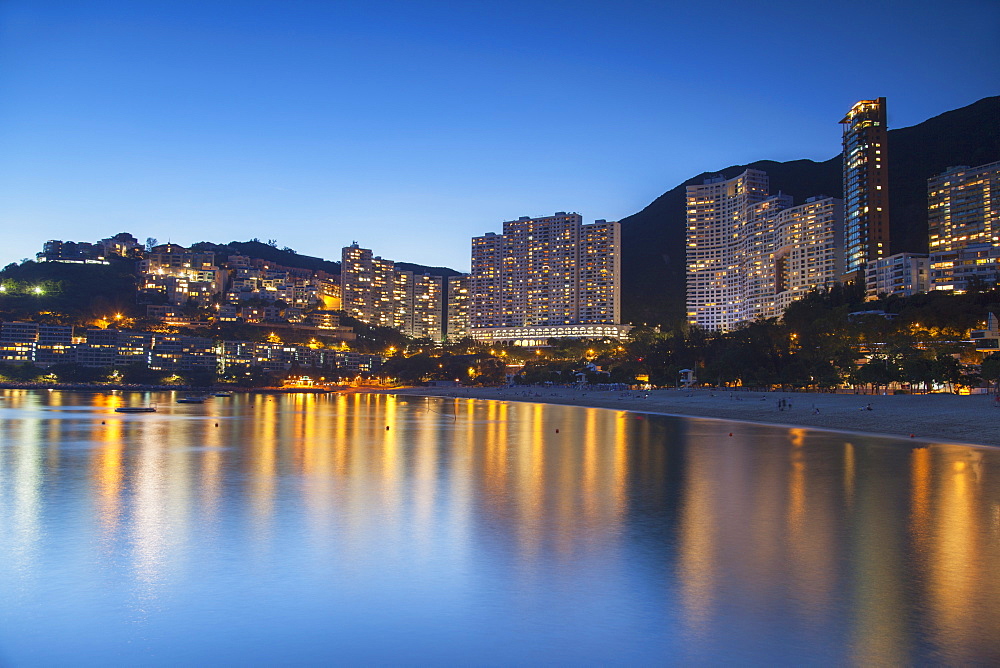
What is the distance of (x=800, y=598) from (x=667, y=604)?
1.74 metres

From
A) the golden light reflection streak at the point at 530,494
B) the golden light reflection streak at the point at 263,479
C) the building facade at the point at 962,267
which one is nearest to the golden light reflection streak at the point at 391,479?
the golden light reflection streak at the point at 263,479

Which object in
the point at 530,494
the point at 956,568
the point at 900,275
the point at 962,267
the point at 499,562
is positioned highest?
the point at 962,267

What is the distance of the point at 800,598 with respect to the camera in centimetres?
862

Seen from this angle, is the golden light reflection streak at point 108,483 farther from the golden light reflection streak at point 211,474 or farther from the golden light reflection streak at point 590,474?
the golden light reflection streak at point 590,474

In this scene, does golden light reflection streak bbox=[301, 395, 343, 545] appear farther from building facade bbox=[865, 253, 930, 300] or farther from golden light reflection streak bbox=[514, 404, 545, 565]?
building facade bbox=[865, 253, 930, 300]

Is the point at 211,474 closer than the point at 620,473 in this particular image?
Yes

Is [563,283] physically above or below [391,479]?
above

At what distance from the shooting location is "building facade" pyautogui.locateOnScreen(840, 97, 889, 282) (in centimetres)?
13138

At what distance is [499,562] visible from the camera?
10.4 meters

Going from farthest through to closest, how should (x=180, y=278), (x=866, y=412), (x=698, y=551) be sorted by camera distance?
(x=180, y=278), (x=866, y=412), (x=698, y=551)

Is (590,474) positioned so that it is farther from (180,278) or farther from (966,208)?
(180,278)

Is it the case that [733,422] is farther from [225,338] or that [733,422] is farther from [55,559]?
[225,338]

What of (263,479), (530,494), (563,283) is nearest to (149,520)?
(263,479)

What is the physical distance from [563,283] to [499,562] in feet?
590
